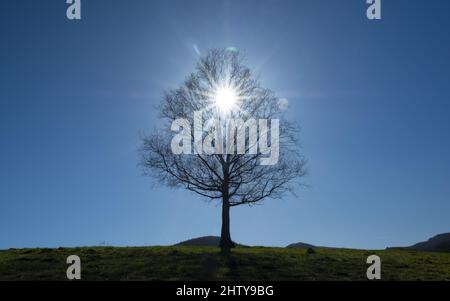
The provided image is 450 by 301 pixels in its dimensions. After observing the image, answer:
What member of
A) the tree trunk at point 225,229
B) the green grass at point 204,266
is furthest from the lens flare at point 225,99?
the green grass at point 204,266

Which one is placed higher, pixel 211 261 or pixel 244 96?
pixel 244 96

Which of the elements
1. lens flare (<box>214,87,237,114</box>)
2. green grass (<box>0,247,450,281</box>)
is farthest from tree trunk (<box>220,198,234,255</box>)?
lens flare (<box>214,87,237,114</box>)

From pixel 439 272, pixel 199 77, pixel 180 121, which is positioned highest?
pixel 199 77

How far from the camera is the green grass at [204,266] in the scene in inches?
938

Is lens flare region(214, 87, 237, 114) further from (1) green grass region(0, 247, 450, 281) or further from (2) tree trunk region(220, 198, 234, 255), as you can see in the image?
(1) green grass region(0, 247, 450, 281)

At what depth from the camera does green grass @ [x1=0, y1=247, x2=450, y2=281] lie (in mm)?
23812

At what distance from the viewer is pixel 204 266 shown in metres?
26.2

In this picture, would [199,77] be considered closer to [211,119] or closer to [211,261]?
[211,119]

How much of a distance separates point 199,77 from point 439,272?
70.6ft

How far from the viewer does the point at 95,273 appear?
24469mm

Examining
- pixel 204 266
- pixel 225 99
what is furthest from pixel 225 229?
pixel 225 99
